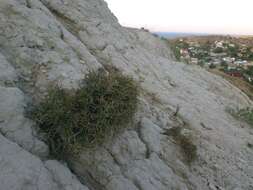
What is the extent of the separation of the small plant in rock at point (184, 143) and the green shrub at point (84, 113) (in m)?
1.35

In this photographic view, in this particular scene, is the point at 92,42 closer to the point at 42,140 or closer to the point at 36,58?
the point at 36,58

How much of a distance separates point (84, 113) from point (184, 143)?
224cm

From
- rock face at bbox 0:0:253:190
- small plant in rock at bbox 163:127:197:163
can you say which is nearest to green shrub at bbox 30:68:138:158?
rock face at bbox 0:0:253:190

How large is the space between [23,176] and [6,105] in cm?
109

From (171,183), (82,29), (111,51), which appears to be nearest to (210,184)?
(171,183)

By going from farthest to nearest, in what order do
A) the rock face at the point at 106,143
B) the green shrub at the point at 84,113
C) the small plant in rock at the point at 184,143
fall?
the small plant in rock at the point at 184,143 < the green shrub at the point at 84,113 < the rock face at the point at 106,143

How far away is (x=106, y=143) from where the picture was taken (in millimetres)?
4609

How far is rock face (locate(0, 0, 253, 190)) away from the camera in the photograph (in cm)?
396

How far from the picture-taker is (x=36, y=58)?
5.16 m

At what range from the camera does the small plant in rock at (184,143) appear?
5.42 m

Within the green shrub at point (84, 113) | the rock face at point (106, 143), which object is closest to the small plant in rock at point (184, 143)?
the rock face at point (106, 143)

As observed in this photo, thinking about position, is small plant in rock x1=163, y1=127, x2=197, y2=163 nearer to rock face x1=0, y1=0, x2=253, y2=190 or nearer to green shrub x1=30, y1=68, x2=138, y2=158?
rock face x1=0, y1=0, x2=253, y2=190

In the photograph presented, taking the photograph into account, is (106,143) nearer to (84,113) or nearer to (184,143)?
(84,113)

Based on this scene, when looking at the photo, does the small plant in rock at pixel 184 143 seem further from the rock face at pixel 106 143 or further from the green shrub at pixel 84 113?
A: the green shrub at pixel 84 113
